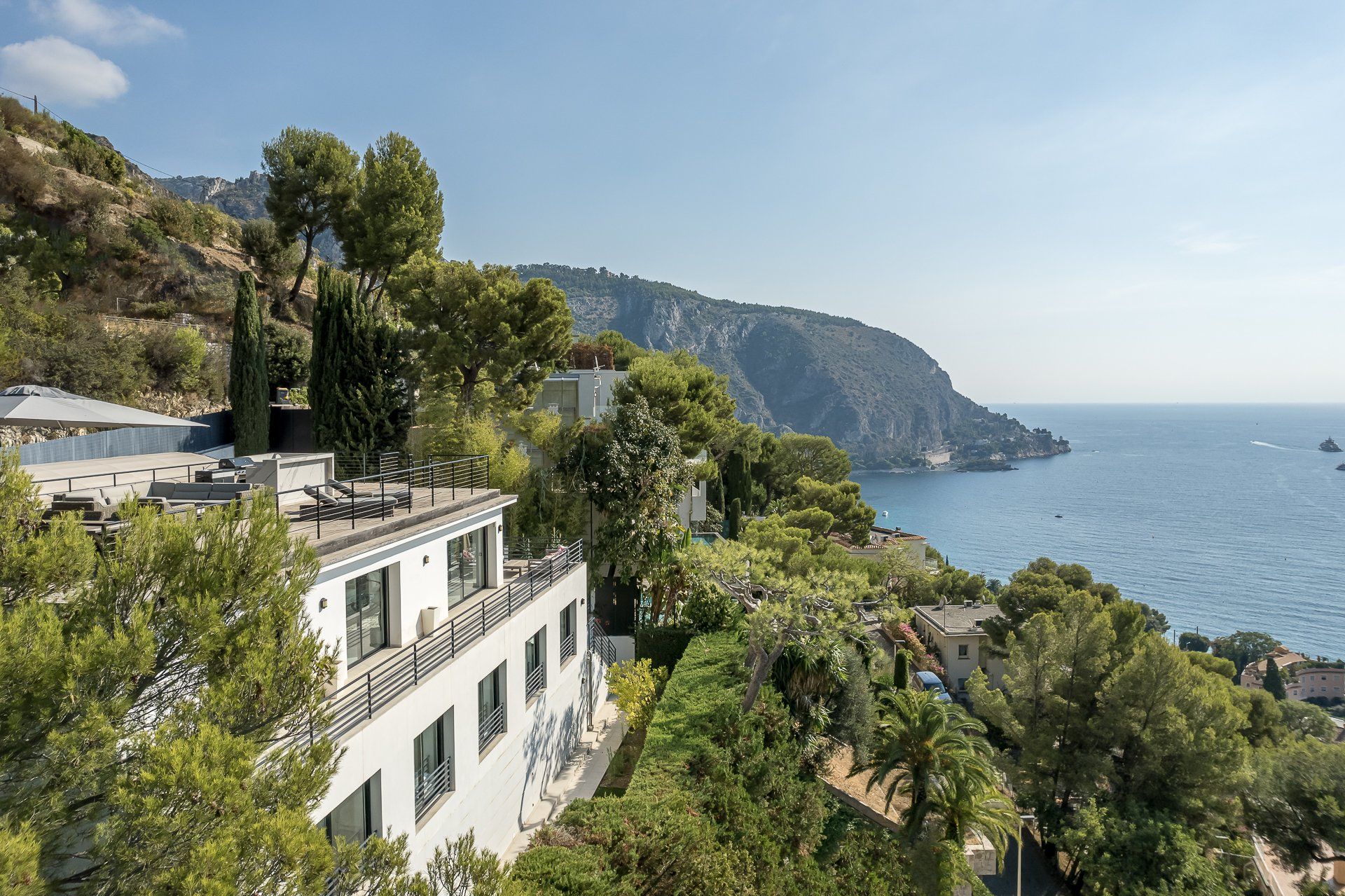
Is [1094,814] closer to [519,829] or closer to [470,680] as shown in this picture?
[519,829]

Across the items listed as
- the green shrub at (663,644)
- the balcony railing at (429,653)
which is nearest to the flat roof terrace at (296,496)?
the balcony railing at (429,653)

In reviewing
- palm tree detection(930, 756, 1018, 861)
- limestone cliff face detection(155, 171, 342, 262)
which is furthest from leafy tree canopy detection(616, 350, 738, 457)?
limestone cliff face detection(155, 171, 342, 262)

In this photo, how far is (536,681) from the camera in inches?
542

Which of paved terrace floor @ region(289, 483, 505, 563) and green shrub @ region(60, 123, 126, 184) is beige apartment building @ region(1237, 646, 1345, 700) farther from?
green shrub @ region(60, 123, 126, 184)

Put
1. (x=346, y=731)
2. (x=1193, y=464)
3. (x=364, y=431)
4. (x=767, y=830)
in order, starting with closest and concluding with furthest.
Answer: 1. (x=346, y=731)
2. (x=767, y=830)
3. (x=364, y=431)
4. (x=1193, y=464)

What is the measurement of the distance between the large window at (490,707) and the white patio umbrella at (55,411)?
6684mm

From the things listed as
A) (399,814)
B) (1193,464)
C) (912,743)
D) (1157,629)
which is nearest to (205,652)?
(399,814)

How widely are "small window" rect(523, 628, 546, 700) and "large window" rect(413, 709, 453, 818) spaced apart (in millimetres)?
3052

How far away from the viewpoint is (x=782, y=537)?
28344 millimetres

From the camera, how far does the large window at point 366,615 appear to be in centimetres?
948

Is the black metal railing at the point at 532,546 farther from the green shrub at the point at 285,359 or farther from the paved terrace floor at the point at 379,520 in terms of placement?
the green shrub at the point at 285,359

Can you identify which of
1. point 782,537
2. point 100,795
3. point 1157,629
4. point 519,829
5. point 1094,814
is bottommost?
point 1157,629

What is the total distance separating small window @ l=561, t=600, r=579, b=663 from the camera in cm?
1588

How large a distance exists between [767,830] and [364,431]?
54.4ft
